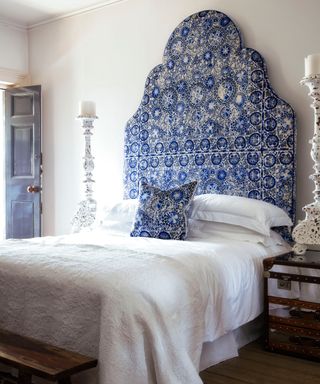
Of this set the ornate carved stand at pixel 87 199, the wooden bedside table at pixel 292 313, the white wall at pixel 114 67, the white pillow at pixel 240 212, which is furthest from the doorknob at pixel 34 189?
the wooden bedside table at pixel 292 313

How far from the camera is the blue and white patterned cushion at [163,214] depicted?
11.1 ft

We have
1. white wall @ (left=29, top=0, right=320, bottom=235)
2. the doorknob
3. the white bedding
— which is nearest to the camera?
the white bedding

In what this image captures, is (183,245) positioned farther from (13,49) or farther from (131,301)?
(13,49)

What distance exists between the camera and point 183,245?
9.93 feet

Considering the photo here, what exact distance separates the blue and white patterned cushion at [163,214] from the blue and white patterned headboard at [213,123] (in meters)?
0.46

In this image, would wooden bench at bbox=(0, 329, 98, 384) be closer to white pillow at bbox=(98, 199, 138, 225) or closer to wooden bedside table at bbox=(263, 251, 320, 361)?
wooden bedside table at bbox=(263, 251, 320, 361)

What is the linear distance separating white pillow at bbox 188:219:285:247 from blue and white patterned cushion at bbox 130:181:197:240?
0.15 m

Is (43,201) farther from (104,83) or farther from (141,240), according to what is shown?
(141,240)

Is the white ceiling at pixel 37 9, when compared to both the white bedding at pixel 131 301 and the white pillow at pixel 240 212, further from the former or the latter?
the white bedding at pixel 131 301

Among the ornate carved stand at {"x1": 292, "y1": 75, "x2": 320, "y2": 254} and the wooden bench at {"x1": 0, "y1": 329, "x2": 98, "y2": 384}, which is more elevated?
the ornate carved stand at {"x1": 292, "y1": 75, "x2": 320, "y2": 254}

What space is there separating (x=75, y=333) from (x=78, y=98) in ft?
10.3

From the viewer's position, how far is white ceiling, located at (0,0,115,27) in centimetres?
466

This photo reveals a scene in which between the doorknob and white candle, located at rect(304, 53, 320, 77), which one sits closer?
white candle, located at rect(304, 53, 320, 77)

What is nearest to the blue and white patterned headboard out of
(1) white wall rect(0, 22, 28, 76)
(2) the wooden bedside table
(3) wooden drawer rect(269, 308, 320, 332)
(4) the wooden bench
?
(2) the wooden bedside table
